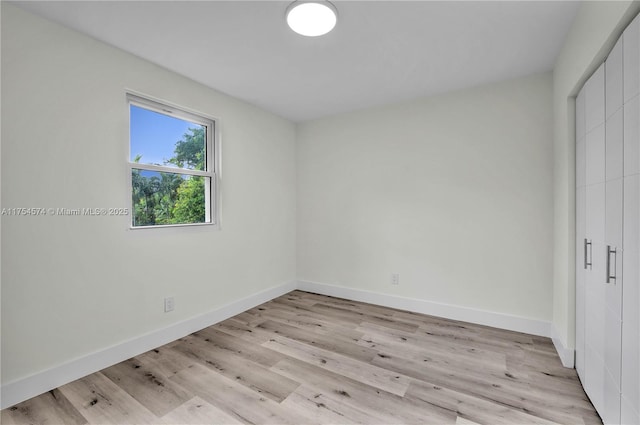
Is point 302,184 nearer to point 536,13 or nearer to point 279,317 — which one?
point 279,317

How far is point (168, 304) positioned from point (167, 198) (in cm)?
99

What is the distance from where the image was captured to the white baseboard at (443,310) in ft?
9.02

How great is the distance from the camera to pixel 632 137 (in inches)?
50.3

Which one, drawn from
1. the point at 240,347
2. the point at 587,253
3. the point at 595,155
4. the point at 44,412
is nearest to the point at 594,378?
the point at 587,253

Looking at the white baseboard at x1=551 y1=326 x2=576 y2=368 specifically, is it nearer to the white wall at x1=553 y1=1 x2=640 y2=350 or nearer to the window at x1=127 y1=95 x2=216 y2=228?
the white wall at x1=553 y1=1 x2=640 y2=350

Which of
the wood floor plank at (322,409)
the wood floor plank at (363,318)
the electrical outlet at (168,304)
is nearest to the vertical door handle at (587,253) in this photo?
the wood floor plank at (363,318)

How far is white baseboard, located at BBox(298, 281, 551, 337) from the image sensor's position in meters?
2.75

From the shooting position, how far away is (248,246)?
11.4ft

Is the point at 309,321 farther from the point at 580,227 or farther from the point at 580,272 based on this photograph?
the point at 580,227

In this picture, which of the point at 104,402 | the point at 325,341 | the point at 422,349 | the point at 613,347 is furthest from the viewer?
the point at 325,341

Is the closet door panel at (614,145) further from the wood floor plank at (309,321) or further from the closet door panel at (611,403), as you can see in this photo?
the wood floor plank at (309,321)

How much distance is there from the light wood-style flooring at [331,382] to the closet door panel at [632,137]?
142cm

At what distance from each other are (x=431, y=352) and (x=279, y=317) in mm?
1603

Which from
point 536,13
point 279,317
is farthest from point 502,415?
point 536,13
